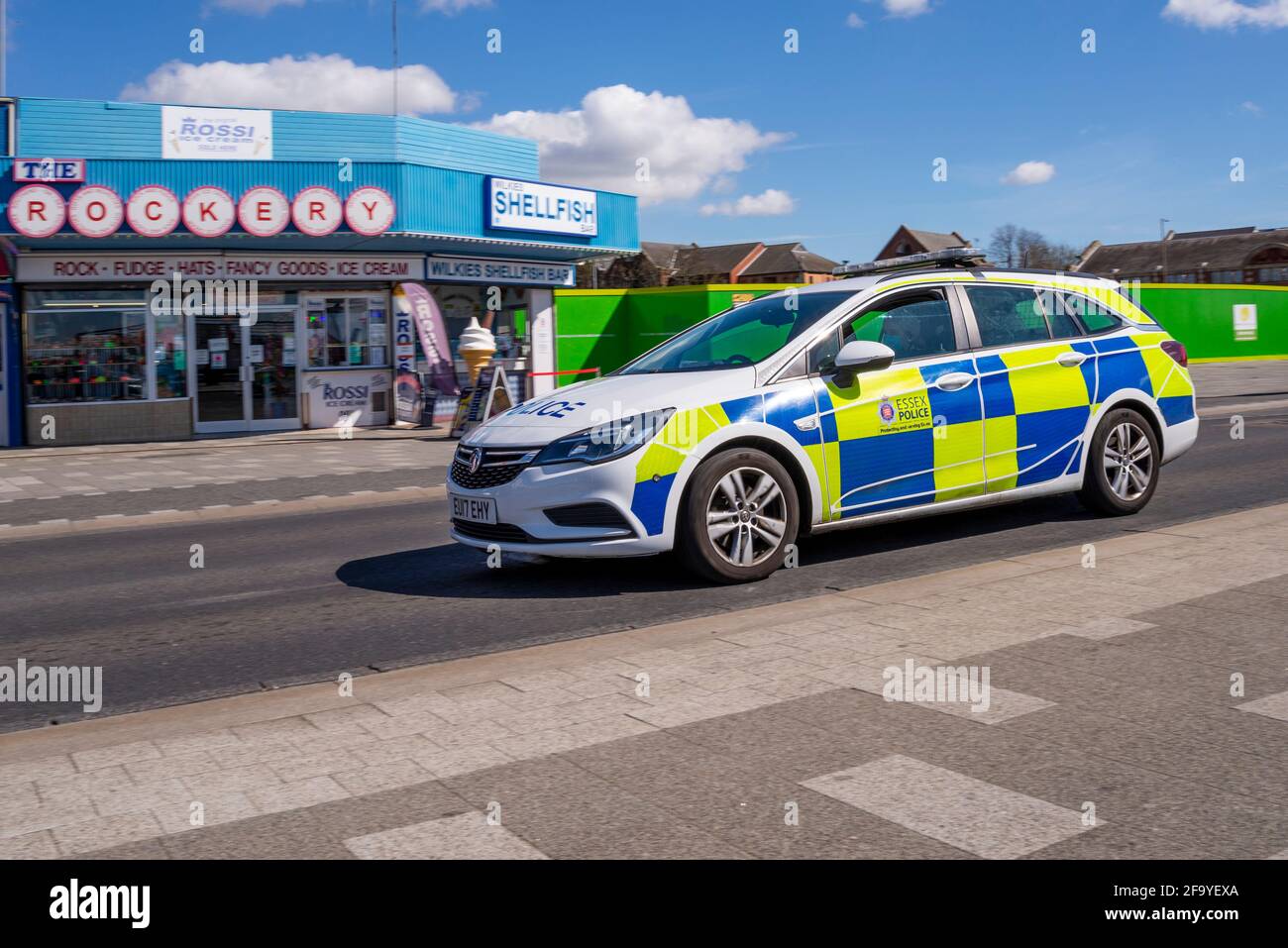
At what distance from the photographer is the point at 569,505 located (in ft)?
20.9

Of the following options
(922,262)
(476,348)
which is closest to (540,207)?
(476,348)

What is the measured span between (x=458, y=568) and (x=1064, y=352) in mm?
4160

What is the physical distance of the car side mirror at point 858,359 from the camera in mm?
6773

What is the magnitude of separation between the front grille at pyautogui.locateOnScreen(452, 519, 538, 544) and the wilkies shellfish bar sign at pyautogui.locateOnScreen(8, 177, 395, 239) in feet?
48.2

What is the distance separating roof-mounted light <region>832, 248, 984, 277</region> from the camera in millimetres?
7863

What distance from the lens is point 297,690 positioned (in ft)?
16.4

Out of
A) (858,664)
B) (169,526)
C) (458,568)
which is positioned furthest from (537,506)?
(169,526)

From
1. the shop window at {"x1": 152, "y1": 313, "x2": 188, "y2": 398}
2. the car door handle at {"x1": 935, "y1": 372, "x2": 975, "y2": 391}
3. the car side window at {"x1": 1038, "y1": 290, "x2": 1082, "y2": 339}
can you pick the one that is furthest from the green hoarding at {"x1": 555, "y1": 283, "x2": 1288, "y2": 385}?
the car door handle at {"x1": 935, "y1": 372, "x2": 975, "y2": 391}

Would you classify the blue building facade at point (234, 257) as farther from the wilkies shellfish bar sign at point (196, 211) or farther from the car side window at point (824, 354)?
the car side window at point (824, 354)

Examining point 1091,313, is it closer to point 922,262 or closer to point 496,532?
point 922,262

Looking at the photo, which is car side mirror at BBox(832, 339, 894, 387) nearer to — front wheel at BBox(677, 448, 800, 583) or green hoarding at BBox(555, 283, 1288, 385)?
front wheel at BBox(677, 448, 800, 583)

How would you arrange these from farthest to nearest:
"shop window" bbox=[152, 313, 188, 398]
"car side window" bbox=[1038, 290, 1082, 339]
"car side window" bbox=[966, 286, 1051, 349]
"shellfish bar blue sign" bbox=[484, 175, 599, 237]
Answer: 1. "shellfish bar blue sign" bbox=[484, 175, 599, 237]
2. "shop window" bbox=[152, 313, 188, 398]
3. "car side window" bbox=[1038, 290, 1082, 339]
4. "car side window" bbox=[966, 286, 1051, 349]

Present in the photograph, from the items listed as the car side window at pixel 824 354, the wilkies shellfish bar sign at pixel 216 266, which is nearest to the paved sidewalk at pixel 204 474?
the wilkies shellfish bar sign at pixel 216 266
